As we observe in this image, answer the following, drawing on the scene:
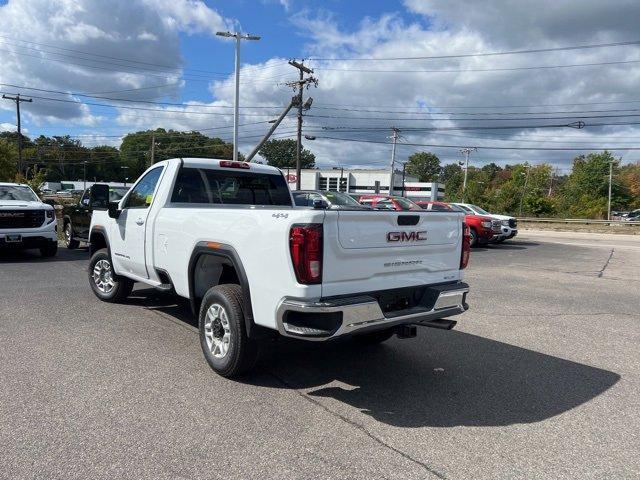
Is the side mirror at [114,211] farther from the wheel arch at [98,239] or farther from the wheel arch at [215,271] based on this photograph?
the wheel arch at [215,271]

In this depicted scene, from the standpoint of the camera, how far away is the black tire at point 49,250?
1211 centimetres

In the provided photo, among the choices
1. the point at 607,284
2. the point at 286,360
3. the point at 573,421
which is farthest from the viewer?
the point at 607,284

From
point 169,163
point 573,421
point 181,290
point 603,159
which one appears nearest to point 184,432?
point 181,290

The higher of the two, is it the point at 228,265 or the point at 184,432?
the point at 228,265

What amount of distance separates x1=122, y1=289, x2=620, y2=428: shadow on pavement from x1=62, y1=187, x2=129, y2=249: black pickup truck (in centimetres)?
913

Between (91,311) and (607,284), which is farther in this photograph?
(607,284)

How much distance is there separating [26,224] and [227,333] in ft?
30.7

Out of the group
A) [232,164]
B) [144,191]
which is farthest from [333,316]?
[144,191]

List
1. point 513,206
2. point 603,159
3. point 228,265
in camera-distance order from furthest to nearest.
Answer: point 603,159, point 513,206, point 228,265

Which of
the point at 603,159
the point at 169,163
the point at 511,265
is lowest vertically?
the point at 511,265

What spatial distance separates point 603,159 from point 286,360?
86793mm

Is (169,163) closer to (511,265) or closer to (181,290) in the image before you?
(181,290)

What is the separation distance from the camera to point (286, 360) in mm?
5125

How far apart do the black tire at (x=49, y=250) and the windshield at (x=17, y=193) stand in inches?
53.7
